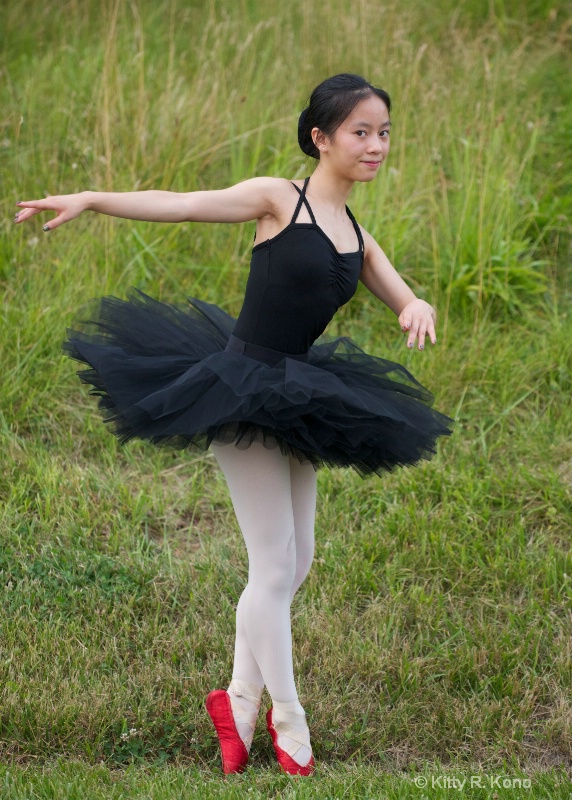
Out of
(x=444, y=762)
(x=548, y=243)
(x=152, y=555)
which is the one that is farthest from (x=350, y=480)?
(x=548, y=243)

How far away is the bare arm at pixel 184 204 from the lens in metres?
2.49

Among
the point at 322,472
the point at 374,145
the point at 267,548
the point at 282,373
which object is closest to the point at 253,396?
the point at 282,373

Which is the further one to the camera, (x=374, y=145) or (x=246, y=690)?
(x=246, y=690)

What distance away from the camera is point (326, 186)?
8.94 ft

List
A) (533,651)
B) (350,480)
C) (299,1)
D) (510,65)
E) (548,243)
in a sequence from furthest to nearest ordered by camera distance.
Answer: (299,1) → (510,65) → (548,243) → (350,480) → (533,651)

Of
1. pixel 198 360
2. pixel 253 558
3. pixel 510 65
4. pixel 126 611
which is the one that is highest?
pixel 510 65

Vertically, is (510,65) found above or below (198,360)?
above

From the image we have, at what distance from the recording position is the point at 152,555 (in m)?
3.90

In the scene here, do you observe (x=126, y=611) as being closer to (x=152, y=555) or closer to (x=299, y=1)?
(x=152, y=555)

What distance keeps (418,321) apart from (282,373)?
0.41m

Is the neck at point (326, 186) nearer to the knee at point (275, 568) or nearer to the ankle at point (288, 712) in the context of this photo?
the knee at point (275, 568)

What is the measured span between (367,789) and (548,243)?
12.2ft

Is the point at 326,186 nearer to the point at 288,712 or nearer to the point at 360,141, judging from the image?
the point at 360,141

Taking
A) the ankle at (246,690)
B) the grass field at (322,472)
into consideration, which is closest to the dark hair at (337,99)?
the ankle at (246,690)
